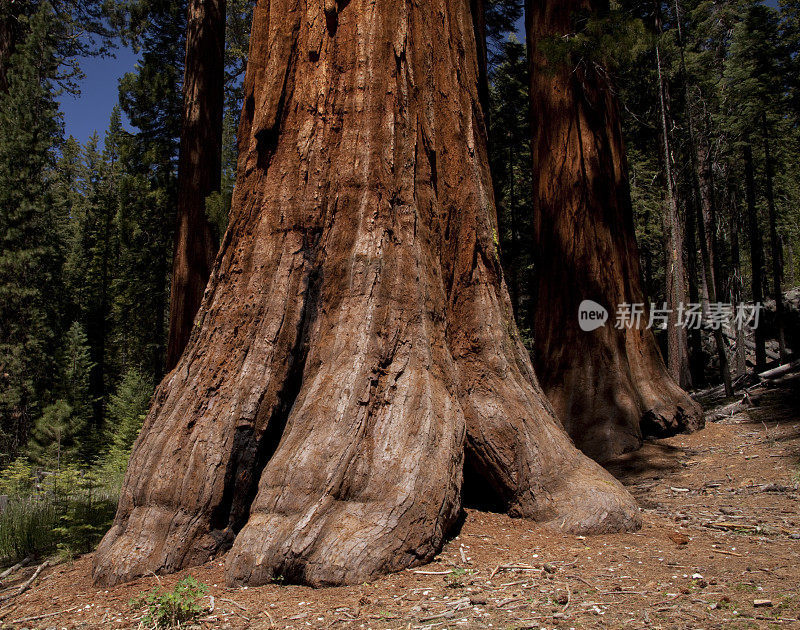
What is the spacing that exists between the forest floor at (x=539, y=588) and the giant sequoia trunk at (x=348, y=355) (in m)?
0.16

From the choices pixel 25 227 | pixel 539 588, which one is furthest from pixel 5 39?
pixel 539 588

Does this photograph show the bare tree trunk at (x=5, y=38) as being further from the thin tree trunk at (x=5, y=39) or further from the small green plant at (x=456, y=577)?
the small green plant at (x=456, y=577)

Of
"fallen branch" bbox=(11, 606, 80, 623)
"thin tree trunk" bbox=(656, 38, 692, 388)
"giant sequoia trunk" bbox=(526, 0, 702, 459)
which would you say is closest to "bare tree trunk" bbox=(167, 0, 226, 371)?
"giant sequoia trunk" bbox=(526, 0, 702, 459)

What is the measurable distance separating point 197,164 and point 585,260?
5.96 m

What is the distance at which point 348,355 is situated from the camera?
132 inches

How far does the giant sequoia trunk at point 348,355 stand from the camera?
9.91 feet

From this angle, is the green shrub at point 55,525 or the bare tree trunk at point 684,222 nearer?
the green shrub at point 55,525

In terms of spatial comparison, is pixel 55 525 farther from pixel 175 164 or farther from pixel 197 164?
pixel 175 164

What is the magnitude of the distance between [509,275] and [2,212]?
14.8 m

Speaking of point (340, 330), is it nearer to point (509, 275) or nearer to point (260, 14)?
point (260, 14)

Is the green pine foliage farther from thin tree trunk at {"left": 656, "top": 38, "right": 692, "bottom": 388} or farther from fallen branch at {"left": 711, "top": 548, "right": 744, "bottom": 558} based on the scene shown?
thin tree trunk at {"left": 656, "top": 38, "right": 692, "bottom": 388}

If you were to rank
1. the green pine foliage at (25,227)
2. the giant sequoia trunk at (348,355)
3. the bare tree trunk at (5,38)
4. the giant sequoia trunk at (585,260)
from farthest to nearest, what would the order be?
the green pine foliage at (25,227) < the bare tree trunk at (5,38) < the giant sequoia trunk at (585,260) < the giant sequoia trunk at (348,355)

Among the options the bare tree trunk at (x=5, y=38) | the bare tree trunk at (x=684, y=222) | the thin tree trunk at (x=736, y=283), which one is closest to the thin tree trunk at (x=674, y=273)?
the bare tree trunk at (x=684, y=222)

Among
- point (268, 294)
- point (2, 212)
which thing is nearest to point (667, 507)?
point (268, 294)
